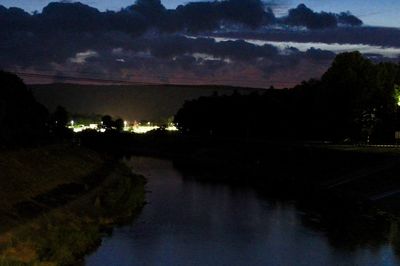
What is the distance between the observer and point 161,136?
148500 mm

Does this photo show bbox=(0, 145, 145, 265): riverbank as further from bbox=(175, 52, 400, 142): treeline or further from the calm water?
bbox=(175, 52, 400, 142): treeline

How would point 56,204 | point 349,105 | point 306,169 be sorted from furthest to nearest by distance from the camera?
point 349,105 → point 306,169 → point 56,204

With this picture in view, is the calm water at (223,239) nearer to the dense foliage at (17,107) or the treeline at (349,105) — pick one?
the treeline at (349,105)

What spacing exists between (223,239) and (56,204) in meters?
9.85

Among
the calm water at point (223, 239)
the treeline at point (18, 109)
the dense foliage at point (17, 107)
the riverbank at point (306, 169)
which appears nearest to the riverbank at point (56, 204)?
the calm water at point (223, 239)

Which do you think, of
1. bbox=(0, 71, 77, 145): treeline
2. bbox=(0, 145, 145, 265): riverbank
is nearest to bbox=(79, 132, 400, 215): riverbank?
bbox=(0, 145, 145, 265): riverbank

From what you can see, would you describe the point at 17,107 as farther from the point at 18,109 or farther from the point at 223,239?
the point at 223,239

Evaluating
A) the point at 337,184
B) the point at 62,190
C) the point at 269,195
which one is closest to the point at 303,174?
the point at 337,184

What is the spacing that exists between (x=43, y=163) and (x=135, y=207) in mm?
10770

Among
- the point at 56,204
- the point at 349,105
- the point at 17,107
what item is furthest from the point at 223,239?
the point at 17,107

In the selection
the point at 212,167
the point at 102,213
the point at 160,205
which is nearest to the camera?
the point at 102,213

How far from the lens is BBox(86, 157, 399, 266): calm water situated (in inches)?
1200

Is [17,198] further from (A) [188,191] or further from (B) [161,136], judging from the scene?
(B) [161,136]

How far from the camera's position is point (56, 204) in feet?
128
